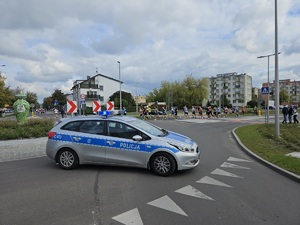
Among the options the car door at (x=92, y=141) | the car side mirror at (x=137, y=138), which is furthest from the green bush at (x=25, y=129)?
the car side mirror at (x=137, y=138)

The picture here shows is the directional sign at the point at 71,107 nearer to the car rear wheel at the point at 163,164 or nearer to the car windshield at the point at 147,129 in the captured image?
the car windshield at the point at 147,129

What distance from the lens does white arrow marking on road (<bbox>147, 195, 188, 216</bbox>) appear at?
4438mm

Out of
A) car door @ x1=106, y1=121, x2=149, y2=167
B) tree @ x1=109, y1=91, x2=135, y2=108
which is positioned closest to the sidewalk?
car door @ x1=106, y1=121, x2=149, y2=167

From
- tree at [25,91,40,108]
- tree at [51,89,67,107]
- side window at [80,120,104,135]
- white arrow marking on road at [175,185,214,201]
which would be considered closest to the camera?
white arrow marking on road at [175,185,214,201]

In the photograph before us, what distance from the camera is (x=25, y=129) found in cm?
1349

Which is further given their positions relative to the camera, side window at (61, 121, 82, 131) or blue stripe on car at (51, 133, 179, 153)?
side window at (61, 121, 82, 131)

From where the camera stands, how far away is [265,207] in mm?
4570

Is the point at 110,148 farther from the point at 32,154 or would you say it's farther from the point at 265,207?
the point at 32,154

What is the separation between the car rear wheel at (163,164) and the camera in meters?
6.39

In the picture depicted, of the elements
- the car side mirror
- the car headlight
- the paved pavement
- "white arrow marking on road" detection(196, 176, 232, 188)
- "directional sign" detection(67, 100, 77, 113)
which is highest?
"directional sign" detection(67, 100, 77, 113)

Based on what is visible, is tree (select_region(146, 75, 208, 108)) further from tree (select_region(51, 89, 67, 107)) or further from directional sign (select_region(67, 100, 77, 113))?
directional sign (select_region(67, 100, 77, 113))

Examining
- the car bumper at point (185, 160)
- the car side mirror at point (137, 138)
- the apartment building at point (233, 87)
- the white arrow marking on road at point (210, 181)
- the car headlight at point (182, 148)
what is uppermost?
the apartment building at point (233, 87)

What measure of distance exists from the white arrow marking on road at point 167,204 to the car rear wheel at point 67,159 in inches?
127

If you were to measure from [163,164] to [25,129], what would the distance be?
32.1ft
